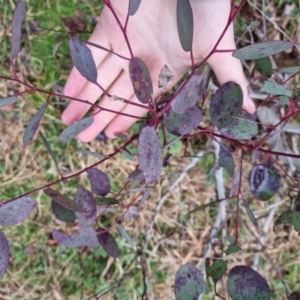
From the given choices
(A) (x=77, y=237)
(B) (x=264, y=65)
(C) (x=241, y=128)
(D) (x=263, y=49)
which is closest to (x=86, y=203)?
(A) (x=77, y=237)

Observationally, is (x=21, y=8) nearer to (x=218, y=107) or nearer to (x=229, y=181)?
(x=218, y=107)

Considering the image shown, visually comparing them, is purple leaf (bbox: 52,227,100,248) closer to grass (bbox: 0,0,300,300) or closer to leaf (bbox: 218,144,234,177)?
leaf (bbox: 218,144,234,177)

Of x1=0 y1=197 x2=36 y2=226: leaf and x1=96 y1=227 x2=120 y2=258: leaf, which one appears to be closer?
x1=0 y1=197 x2=36 y2=226: leaf

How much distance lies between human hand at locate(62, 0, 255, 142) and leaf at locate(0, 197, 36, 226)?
0.48m

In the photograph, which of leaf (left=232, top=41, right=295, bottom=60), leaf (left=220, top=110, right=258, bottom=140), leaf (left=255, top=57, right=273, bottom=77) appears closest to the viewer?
leaf (left=232, top=41, right=295, bottom=60)

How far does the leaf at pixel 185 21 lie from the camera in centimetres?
72

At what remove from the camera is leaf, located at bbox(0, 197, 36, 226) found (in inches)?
31.1

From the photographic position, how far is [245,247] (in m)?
1.58

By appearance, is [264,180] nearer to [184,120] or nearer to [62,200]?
[184,120]

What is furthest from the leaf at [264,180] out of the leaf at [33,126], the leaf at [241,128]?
the leaf at [33,126]

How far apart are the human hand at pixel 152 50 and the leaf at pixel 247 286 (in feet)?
1.58

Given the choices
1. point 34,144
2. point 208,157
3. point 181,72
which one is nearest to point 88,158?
point 34,144

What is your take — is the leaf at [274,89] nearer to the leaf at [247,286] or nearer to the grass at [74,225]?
the leaf at [247,286]

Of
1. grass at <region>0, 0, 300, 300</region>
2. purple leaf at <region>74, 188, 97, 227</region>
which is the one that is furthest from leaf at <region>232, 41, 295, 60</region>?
grass at <region>0, 0, 300, 300</region>
